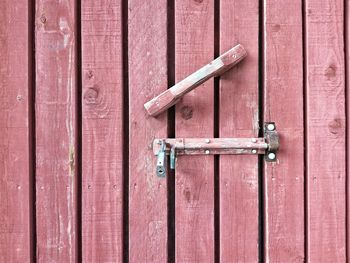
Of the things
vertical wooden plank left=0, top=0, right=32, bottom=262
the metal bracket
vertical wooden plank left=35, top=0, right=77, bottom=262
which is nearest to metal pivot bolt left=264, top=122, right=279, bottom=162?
the metal bracket

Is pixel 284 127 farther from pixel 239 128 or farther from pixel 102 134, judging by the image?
pixel 102 134

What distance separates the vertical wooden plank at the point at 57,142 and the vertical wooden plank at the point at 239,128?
580mm

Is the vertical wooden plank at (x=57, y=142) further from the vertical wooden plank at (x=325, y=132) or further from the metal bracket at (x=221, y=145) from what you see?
the vertical wooden plank at (x=325, y=132)

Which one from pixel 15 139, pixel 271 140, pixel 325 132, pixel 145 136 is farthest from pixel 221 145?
pixel 15 139

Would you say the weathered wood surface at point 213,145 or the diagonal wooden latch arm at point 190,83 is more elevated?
the diagonal wooden latch arm at point 190,83

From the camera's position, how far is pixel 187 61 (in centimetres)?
162

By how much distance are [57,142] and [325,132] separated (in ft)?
3.43

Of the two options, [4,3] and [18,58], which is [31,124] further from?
[4,3]

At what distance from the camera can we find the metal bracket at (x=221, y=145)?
160cm

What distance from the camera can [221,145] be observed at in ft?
5.25

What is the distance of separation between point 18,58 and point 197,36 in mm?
694

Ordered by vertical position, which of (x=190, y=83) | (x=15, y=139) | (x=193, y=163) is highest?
(x=190, y=83)

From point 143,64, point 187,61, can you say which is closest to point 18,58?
point 143,64

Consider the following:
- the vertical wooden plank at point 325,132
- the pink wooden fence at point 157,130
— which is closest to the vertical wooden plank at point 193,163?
the pink wooden fence at point 157,130
